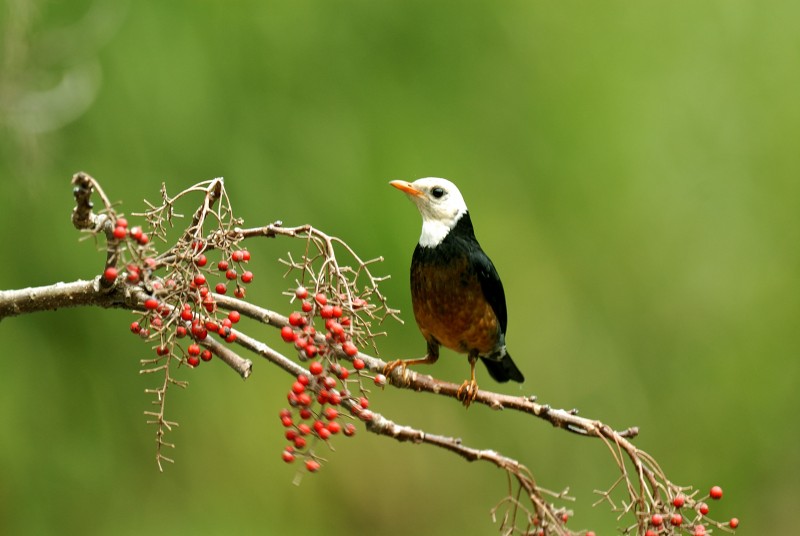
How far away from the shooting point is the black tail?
3.87 metres

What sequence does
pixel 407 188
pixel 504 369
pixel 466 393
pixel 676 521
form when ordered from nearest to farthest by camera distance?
pixel 676 521
pixel 466 393
pixel 407 188
pixel 504 369

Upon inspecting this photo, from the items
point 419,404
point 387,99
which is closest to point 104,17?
point 387,99

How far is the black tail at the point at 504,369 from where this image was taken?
3871 mm

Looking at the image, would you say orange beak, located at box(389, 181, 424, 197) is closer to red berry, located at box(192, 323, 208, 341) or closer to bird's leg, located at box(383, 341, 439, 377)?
bird's leg, located at box(383, 341, 439, 377)

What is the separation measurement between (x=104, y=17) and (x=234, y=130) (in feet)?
2.78

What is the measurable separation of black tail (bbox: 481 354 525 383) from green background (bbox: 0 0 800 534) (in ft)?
3.82

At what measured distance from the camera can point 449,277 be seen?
3.31 meters

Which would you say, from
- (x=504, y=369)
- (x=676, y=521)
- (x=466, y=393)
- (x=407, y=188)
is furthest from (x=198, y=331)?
(x=504, y=369)

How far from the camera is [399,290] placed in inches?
200

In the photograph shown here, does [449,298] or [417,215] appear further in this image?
[417,215]

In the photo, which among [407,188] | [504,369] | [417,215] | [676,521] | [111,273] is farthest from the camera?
[417,215]

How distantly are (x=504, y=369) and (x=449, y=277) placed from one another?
760 millimetres

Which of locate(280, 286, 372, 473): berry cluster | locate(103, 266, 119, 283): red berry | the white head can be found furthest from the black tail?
locate(103, 266, 119, 283): red berry

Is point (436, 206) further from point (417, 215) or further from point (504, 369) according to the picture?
point (417, 215)
